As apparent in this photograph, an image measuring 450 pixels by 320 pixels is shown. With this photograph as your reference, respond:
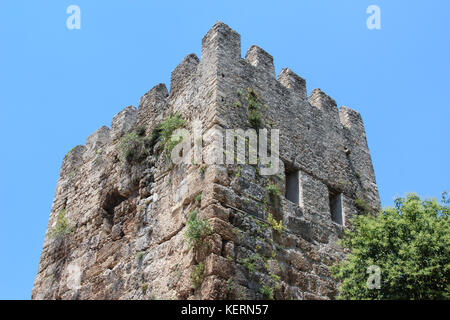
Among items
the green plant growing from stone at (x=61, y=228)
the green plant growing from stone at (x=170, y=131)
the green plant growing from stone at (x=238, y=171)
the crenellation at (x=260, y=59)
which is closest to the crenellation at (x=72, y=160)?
the green plant growing from stone at (x=61, y=228)

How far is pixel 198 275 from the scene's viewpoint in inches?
250

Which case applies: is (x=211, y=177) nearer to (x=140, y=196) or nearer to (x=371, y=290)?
(x=140, y=196)

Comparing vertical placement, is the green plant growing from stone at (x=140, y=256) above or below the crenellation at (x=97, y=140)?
below

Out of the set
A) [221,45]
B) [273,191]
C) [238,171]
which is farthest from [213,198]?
[221,45]

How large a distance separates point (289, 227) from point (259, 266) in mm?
1085

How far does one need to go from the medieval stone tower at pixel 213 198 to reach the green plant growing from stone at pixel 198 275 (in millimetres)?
17

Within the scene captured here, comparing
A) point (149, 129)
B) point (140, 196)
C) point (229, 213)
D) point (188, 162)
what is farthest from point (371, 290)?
point (149, 129)

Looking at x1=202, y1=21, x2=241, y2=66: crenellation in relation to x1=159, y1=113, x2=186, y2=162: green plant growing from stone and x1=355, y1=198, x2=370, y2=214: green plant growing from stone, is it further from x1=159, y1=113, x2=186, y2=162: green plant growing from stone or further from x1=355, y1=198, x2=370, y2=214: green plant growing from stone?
x1=355, y1=198, x2=370, y2=214: green plant growing from stone

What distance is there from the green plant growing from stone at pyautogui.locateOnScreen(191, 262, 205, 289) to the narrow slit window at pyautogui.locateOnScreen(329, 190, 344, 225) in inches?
127

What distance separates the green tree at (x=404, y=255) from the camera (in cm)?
653

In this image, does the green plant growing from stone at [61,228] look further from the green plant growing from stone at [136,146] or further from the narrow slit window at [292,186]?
the narrow slit window at [292,186]
